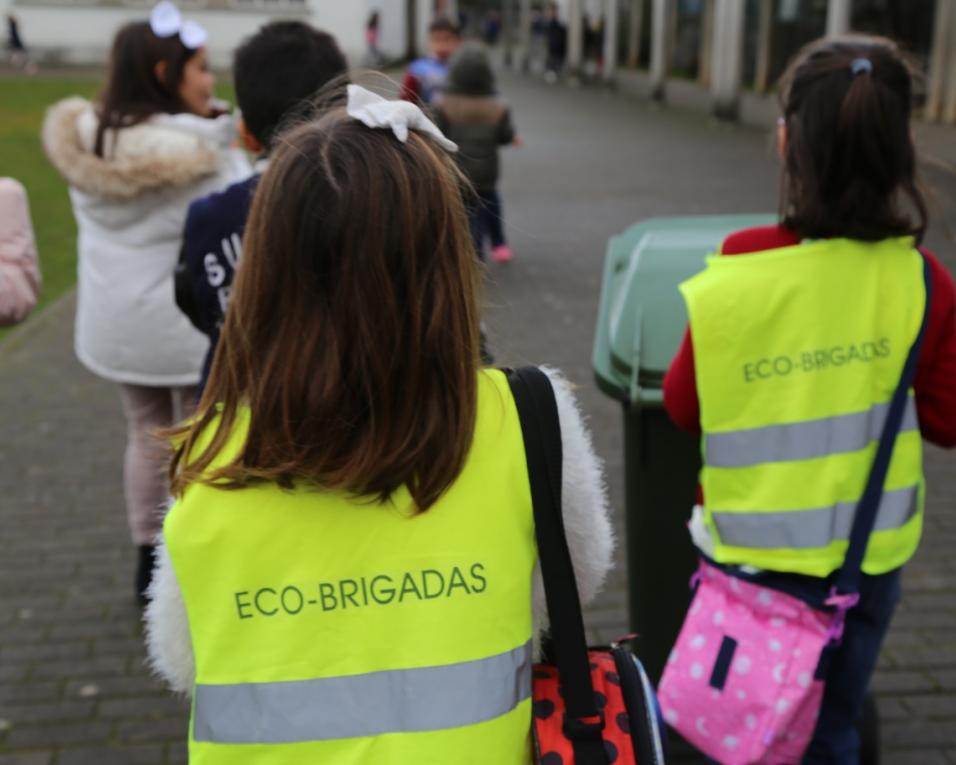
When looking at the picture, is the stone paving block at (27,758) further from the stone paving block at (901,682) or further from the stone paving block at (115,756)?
the stone paving block at (901,682)

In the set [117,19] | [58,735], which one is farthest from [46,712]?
[117,19]

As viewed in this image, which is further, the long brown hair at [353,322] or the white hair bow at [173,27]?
the white hair bow at [173,27]

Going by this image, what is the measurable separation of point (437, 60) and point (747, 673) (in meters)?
7.76

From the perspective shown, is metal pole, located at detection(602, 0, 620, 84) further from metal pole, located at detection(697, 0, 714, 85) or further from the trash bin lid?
the trash bin lid

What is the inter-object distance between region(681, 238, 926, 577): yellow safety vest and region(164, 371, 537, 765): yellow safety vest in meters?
0.89

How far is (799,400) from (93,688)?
2.28 metres

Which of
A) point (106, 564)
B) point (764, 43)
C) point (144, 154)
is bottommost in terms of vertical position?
point (106, 564)

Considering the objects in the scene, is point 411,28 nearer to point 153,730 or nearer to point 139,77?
point 139,77

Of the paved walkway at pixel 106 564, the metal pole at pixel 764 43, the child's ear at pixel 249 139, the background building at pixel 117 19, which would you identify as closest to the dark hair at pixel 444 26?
the paved walkway at pixel 106 564

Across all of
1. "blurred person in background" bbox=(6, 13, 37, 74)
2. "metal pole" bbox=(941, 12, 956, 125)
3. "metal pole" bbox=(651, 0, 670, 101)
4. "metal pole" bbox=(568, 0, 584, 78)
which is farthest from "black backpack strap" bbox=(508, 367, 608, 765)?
"blurred person in background" bbox=(6, 13, 37, 74)

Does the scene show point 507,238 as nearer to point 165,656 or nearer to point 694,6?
point 165,656

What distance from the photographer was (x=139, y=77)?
3.44m

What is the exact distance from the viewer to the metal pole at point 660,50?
25344 mm

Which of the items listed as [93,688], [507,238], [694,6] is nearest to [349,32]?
[694,6]
